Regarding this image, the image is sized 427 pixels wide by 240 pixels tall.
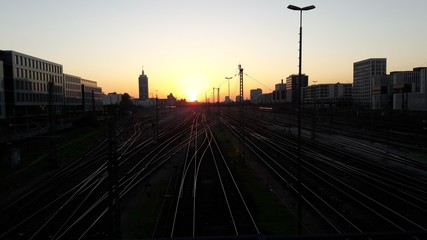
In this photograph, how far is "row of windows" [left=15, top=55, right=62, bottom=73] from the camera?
60.4 m

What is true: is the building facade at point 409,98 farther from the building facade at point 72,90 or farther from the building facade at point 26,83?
the building facade at point 72,90

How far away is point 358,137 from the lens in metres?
49.1

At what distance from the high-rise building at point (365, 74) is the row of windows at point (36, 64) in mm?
146255

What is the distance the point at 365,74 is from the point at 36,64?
519 ft

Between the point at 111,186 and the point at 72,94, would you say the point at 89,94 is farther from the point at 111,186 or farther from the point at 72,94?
the point at 111,186

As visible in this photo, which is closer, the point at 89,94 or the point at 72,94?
the point at 72,94

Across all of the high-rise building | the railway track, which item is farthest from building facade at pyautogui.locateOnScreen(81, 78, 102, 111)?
the high-rise building

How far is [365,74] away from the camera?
17638 centimetres

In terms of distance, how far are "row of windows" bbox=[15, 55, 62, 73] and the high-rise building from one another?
480 feet

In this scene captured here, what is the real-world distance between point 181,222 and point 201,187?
22.2 ft

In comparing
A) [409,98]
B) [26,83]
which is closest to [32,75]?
[26,83]

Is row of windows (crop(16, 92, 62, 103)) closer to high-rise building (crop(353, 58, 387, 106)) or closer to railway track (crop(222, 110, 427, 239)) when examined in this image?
railway track (crop(222, 110, 427, 239))

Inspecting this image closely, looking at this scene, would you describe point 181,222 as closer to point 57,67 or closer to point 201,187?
point 201,187

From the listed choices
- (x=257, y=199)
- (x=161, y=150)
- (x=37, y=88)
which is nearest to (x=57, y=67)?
(x=37, y=88)
